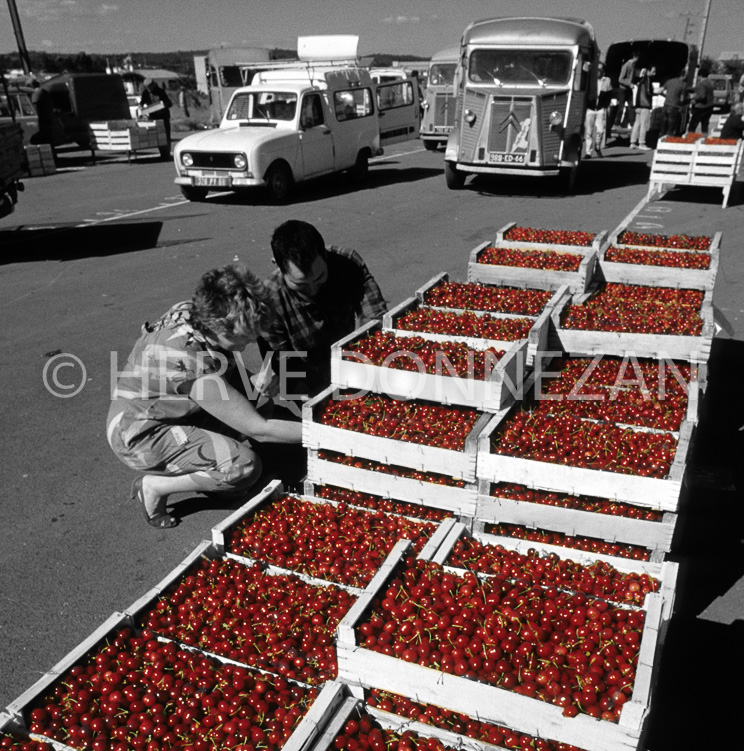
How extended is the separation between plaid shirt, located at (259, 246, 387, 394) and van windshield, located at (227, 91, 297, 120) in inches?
431

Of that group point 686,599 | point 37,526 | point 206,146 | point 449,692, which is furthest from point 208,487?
point 206,146

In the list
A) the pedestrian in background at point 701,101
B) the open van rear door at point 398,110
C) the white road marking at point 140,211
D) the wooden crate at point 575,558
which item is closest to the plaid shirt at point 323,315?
the wooden crate at point 575,558

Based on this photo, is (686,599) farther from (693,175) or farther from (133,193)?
(133,193)

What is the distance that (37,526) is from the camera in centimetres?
463

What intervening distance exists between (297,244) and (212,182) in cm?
1089

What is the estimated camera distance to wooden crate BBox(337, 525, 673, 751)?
2182 mm

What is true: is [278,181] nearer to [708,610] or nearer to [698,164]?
[698,164]

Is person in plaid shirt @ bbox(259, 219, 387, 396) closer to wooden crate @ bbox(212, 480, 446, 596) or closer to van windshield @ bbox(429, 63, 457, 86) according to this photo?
wooden crate @ bbox(212, 480, 446, 596)

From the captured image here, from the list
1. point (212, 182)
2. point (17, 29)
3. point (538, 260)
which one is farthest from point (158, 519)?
point (17, 29)

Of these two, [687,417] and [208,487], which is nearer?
[687,417]

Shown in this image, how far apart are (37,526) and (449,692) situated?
3.34 m

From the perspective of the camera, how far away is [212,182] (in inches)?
577

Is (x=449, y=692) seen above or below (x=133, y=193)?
above

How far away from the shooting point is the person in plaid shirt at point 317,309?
5.02 m
